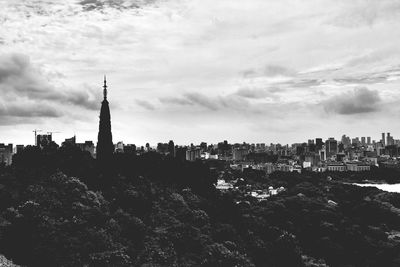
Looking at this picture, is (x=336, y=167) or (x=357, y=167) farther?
(x=336, y=167)

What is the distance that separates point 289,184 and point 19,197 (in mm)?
79330

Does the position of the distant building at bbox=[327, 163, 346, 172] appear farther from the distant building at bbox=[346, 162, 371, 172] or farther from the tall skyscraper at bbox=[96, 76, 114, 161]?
the tall skyscraper at bbox=[96, 76, 114, 161]

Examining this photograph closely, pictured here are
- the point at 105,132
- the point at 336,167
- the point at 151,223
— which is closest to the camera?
the point at 151,223

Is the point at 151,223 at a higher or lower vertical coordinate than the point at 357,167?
lower

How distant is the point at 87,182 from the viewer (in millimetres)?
44062

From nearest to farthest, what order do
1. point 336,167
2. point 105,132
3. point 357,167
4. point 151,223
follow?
point 151,223 < point 105,132 < point 357,167 < point 336,167

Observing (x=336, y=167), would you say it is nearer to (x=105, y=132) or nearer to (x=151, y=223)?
(x=105, y=132)

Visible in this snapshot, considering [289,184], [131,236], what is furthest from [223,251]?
[289,184]

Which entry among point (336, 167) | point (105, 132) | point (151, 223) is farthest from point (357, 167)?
point (151, 223)

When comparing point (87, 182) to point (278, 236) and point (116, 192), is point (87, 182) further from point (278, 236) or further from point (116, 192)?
point (278, 236)

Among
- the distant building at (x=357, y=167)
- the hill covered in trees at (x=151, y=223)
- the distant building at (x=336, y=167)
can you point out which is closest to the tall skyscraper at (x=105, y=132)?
the hill covered in trees at (x=151, y=223)

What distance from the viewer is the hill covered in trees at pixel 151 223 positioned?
32.3 meters

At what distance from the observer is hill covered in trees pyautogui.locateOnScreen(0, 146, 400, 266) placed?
32281 mm

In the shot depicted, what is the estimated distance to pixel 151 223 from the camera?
40.8m
